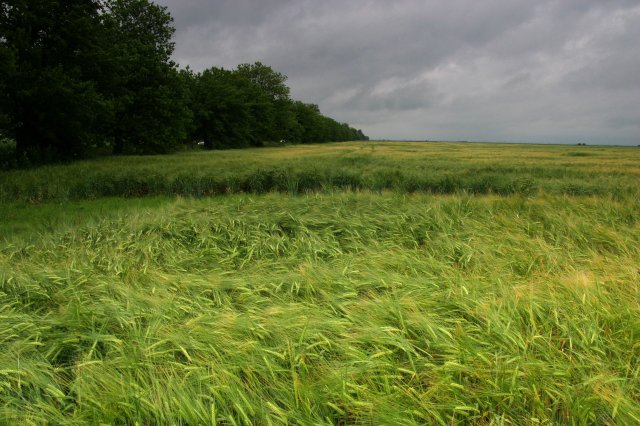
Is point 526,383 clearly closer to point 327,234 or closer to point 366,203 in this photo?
point 327,234

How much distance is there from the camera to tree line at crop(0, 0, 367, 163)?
16.6m

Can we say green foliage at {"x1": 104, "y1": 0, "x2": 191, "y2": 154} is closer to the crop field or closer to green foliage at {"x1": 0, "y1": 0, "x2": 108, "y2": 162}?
green foliage at {"x1": 0, "y1": 0, "x2": 108, "y2": 162}

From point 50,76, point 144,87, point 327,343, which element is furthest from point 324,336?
point 144,87

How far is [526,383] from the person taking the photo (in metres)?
2.17

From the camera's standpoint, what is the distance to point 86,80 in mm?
20703

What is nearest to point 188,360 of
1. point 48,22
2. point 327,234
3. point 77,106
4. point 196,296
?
point 196,296

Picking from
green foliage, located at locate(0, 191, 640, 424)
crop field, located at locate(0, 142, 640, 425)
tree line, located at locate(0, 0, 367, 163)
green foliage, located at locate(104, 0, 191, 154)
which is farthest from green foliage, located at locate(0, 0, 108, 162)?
green foliage, located at locate(0, 191, 640, 424)

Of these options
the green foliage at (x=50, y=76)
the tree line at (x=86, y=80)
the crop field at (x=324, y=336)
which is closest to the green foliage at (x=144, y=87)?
the tree line at (x=86, y=80)

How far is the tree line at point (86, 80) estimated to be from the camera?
1661 centimetres

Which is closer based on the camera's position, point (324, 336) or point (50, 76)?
point (324, 336)

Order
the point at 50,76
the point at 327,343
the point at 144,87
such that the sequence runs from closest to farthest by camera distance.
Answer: the point at 327,343
the point at 50,76
the point at 144,87

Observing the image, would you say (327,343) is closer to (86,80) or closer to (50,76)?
(50,76)

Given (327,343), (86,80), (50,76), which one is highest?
(86,80)

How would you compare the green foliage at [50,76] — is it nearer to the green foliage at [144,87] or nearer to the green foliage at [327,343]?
the green foliage at [144,87]
